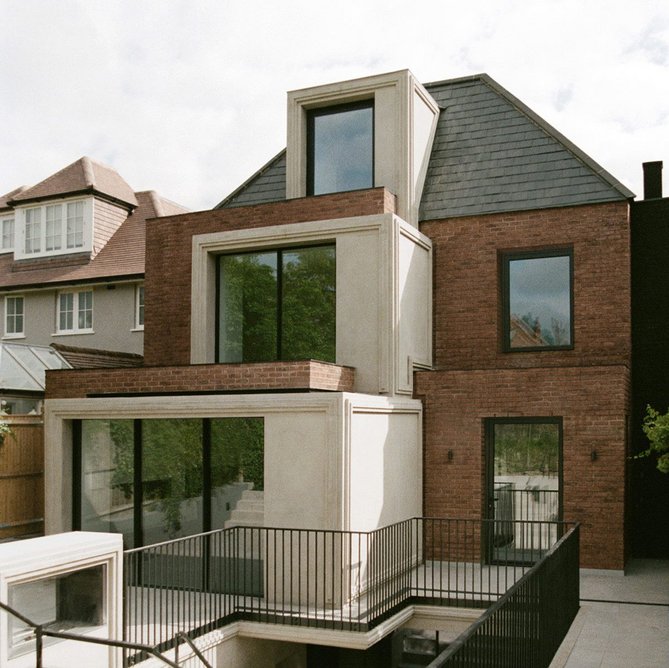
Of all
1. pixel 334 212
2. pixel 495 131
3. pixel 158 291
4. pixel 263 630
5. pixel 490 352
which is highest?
pixel 495 131

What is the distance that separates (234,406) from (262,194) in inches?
250

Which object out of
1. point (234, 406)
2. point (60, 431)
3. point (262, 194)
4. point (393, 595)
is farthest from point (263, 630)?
point (262, 194)

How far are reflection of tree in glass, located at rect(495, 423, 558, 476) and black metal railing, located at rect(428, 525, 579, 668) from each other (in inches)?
109

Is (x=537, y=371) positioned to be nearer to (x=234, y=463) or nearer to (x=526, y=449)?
(x=526, y=449)

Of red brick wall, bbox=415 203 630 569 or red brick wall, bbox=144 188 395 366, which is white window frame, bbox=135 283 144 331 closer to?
red brick wall, bbox=144 188 395 366

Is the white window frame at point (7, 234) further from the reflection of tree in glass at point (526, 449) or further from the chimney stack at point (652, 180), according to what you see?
the chimney stack at point (652, 180)

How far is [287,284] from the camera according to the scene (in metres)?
15.2

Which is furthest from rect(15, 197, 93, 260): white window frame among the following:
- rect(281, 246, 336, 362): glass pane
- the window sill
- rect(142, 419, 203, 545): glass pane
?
rect(142, 419, 203, 545): glass pane

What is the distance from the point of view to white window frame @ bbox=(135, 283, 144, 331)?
2433 centimetres

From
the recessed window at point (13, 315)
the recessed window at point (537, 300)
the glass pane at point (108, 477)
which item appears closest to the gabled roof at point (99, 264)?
the recessed window at point (13, 315)

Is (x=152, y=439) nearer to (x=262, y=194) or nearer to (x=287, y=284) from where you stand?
(x=287, y=284)

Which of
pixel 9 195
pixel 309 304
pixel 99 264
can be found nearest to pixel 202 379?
pixel 309 304

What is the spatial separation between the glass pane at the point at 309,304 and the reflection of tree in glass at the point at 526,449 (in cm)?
332

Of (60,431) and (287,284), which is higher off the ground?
(287,284)
